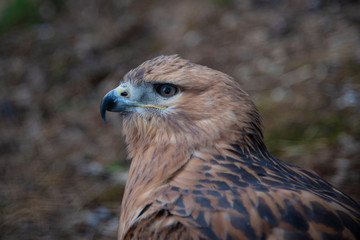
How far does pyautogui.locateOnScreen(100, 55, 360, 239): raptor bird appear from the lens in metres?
2.06

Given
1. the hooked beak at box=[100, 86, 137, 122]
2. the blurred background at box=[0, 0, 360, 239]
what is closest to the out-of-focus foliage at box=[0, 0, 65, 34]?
the blurred background at box=[0, 0, 360, 239]

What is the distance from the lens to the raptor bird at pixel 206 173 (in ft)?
6.77

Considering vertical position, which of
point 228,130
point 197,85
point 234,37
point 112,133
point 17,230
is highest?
point 234,37

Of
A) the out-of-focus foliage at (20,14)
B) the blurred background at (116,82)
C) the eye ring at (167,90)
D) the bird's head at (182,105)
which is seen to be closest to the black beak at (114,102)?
the bird's head at (182,105)

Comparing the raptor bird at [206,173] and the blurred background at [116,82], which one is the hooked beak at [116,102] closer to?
the raptor bird at [206,173]

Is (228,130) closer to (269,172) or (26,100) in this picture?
(269,172)

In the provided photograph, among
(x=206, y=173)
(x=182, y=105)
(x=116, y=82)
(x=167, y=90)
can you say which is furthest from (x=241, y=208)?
(x=116, y=82)

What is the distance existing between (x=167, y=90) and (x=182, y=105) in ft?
0.55

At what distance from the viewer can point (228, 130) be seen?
2.57 meters

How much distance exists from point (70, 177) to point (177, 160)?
2695 mm

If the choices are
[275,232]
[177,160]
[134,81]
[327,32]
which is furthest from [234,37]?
[275,232]

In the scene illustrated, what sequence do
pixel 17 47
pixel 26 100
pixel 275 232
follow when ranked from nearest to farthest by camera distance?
pixel 275 232 → pixel 26 100 → pixel 17 47

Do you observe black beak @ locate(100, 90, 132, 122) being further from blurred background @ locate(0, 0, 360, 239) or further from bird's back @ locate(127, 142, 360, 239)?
blurred background @ locate(0, 0, 360, 239)

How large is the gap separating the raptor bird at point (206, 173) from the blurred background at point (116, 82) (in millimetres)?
1543
